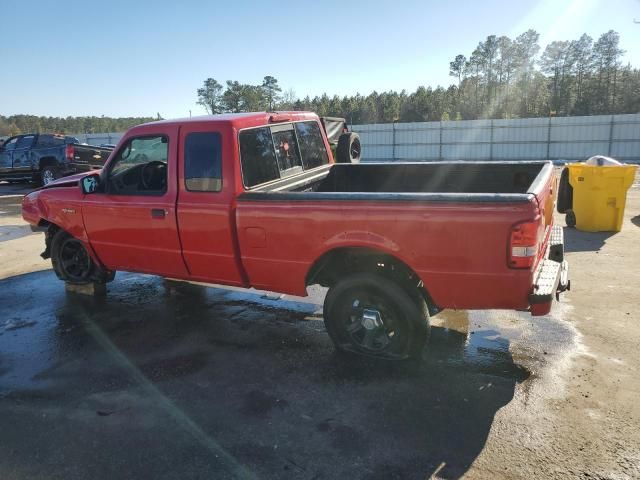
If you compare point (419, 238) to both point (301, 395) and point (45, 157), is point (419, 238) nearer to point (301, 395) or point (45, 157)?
point (301, 395)

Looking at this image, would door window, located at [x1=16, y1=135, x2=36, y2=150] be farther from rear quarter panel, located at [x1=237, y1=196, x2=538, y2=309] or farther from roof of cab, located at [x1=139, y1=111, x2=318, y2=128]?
rear quarter panel, located at [x1=237, y1=196, x2=538, y2=309]

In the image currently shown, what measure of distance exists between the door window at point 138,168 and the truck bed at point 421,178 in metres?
1.31

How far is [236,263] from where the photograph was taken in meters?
4.39

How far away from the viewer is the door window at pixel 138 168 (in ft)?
16.4

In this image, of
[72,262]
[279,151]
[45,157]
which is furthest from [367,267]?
[45,157]

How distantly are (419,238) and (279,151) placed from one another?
2.02 m

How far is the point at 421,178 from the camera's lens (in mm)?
5406

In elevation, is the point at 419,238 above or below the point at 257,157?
below

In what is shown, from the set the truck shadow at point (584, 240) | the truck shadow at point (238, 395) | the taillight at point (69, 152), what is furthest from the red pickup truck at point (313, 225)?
the taillight at point (69, 152)

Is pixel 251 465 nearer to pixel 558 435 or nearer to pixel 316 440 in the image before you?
pixel 316 440

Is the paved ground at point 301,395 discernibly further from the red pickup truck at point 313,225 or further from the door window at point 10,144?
the door window at point 10,144

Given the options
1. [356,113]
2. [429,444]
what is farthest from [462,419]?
[356,113]

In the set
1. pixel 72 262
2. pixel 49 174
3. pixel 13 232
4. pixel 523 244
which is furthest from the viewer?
pixel 49 174

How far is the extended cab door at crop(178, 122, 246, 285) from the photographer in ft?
14.1
